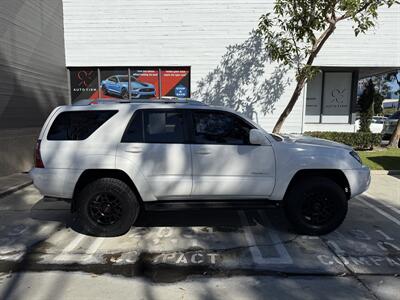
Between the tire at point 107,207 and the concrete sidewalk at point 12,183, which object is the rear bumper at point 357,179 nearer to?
the tire at point 107,207

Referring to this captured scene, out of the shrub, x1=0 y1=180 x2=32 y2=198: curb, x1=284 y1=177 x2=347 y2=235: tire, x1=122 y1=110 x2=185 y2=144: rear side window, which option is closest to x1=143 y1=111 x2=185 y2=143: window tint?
x1=122 y1=110 x2=185 y2=144: rear side window

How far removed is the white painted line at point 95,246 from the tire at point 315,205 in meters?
2.64

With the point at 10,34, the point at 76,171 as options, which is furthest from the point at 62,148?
the point at 10,34

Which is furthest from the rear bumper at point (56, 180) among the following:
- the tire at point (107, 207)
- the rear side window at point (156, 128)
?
the rear side window at point (156, 128)

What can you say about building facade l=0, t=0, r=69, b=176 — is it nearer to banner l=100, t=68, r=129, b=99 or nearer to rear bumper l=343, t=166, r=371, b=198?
banner l=100, t=68, r=129, b=99

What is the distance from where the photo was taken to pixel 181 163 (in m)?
4.88

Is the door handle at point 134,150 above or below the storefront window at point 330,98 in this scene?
below

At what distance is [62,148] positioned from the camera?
4859 mm

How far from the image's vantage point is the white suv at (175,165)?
4855 mm

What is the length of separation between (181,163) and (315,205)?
6.54ft

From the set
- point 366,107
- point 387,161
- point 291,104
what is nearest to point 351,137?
point 387,161

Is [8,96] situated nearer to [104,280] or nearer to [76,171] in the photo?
[76,171]

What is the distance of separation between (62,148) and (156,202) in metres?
1.48

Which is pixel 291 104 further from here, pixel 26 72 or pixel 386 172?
pixel 26 72
